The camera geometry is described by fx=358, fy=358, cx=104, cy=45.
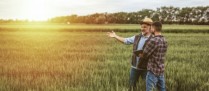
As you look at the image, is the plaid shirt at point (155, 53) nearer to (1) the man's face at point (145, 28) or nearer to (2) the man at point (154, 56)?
(2) the man at point (154, 56)

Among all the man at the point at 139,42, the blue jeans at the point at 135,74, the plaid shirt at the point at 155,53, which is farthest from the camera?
the blue jeans at the point at 135,74

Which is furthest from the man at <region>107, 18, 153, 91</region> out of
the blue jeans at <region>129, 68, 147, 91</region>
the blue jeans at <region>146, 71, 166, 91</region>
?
the blue jeans at <region>146, 71, 166, 91</region>

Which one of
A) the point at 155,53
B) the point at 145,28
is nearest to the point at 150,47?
the point at 155,53

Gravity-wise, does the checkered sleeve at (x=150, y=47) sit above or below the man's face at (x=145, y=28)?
below

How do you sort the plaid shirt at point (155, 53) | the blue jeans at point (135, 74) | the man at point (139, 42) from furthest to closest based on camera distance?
the blue jeans at point (135, 74) < the man at point (139, 42) < the plaid shirt at point (155, 53)

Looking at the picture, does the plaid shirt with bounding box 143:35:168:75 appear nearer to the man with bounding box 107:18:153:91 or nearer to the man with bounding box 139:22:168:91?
the man with bounding box 139:22:168:91

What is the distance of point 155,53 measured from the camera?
16.8ft

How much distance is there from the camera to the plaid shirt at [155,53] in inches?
200

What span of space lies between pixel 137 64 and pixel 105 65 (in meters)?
3.50

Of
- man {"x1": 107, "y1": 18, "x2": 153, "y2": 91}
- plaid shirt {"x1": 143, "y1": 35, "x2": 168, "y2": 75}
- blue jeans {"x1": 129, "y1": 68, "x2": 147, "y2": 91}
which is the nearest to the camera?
plaid shirt {"x1": 143, "y1": 35, "x2": 168, "y2": 75}

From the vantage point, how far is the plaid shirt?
507 centimetres

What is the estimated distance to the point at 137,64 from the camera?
18.3 feet

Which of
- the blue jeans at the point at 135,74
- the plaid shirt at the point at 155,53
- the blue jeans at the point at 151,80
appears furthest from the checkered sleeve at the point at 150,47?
the blue jeans at the point at 135,74

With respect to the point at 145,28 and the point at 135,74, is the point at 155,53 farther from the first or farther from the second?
the point at 135,74
